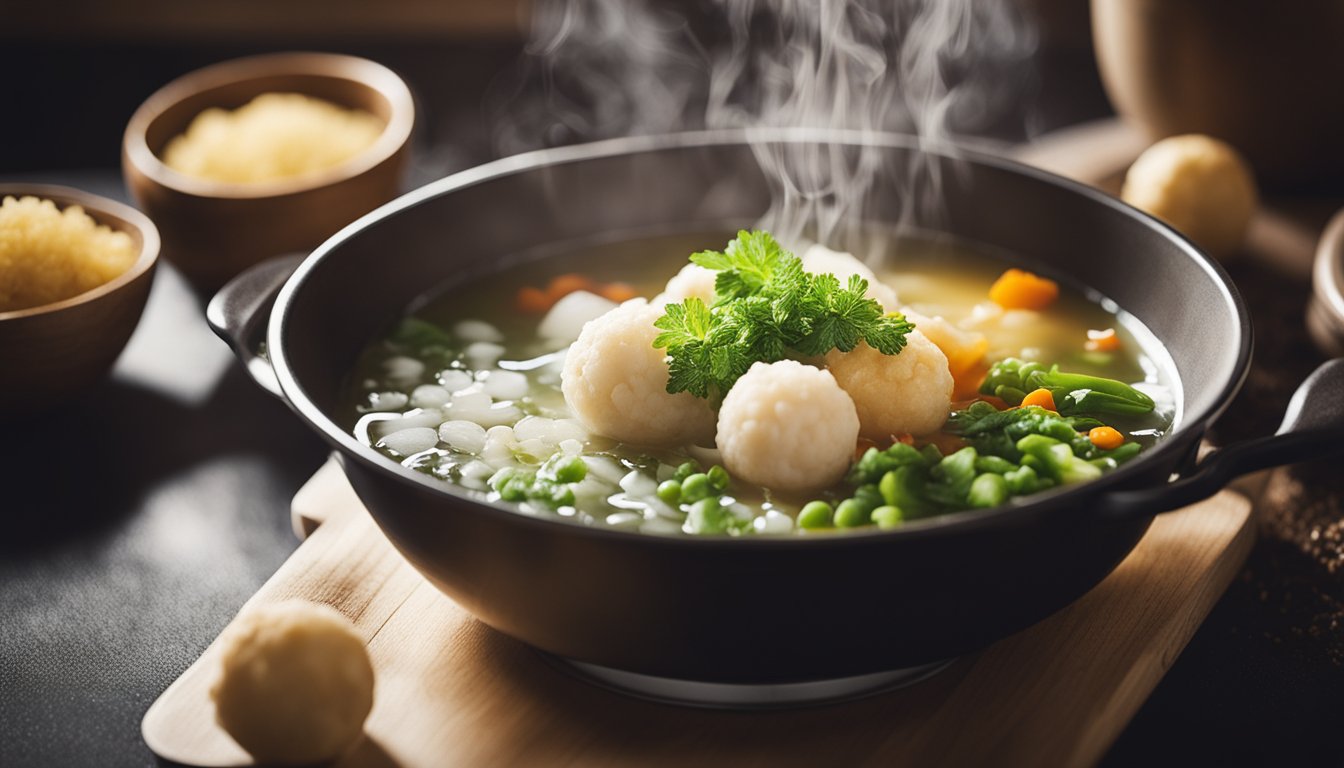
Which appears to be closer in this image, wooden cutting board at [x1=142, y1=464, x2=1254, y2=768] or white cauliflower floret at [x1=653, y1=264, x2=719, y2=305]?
wooden cutting board at [x1=142, y1=464, x2=1254, y2=768]

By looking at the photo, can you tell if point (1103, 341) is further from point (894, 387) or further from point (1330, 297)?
point (894, 387)

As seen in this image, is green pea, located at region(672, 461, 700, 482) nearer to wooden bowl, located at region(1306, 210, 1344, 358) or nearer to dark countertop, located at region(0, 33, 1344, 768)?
dark countertop, located at region(0, 33, 1344, 768)

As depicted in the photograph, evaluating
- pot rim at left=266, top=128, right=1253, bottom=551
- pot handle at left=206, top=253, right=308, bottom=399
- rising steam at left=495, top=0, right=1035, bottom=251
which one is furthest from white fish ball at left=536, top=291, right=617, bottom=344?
rising steam at left=495, top=0, right=1035, bottom=251

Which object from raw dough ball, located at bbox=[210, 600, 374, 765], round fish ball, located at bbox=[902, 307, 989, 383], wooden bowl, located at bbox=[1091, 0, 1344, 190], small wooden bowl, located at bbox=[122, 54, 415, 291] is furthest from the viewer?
wooden bowl, located at bbox=[1091, 0, 1344, 190]

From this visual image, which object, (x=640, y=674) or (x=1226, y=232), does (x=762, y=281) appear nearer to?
(x=640, y=674)

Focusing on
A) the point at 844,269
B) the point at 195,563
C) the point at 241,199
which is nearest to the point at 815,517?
the point at 844,269
